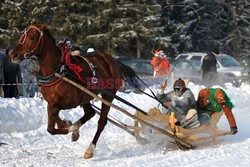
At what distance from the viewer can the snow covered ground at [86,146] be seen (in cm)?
704

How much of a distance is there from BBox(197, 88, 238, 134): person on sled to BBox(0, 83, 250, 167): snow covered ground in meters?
0.49

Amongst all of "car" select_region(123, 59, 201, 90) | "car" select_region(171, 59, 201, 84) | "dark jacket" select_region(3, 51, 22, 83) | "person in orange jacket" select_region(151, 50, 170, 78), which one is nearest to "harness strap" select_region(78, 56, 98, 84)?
"dark jacket" select_region(3, 51, 22, 83)

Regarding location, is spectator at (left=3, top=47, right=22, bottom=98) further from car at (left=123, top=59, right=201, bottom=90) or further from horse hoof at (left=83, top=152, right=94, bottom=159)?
car at (left=123, top=59, right=201, bottom=90)

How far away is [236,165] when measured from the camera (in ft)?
21.5

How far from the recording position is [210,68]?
1734 cm

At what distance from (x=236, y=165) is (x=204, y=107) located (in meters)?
2.51

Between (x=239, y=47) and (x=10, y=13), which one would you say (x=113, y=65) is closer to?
(x=10, y=13)

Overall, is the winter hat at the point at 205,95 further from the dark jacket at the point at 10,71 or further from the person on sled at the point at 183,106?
the dark jacket at the point at 10,71

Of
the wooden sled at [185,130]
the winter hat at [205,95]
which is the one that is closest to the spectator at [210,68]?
the winter hat at [205,95]

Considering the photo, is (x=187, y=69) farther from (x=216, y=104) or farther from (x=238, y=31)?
(x=238, y=31)

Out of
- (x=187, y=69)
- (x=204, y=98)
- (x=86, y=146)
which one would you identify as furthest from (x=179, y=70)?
(x=86, y=146)

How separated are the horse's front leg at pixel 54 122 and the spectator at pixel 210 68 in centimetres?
1053

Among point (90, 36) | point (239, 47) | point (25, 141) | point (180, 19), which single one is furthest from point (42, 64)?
point (239, 47)

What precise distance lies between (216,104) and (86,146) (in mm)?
2492
